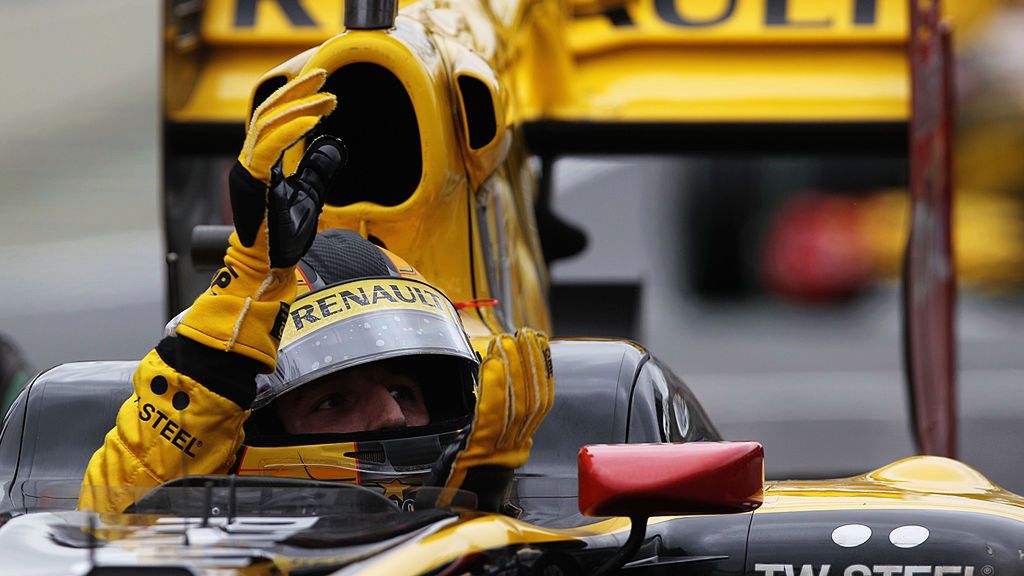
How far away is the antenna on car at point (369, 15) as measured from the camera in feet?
11.5

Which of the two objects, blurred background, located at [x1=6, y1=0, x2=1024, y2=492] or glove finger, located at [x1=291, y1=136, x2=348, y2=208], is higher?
glove finger, located at [x1=291, y1=136, x2=348, y2=208]

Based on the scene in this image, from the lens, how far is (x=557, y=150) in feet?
22.6

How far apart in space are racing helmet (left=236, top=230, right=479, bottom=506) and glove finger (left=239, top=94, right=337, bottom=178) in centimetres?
34

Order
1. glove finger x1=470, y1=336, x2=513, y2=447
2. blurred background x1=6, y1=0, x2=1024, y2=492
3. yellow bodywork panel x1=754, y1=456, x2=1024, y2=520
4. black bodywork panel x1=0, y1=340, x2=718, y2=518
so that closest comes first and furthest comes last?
glove finger x1=470, y1=336, x2=513, y2=447, yellow bodywork panel x1=754, y1=456, x2=1024, y2=520, black bodywork panel x1=0, y1=340, x2=718, y2=518, blurred background x1=6, y1=0, x2=1024, y2=492

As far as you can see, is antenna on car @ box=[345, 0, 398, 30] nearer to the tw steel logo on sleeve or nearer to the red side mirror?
the tw steel logo on sleeve

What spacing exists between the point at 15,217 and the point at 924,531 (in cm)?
919

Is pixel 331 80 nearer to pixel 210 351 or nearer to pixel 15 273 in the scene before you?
pixel 210 351

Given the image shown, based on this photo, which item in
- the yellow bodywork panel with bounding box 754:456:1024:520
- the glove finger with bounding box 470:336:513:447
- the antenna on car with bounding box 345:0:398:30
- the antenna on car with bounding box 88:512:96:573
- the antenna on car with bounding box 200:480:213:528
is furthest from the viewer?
the antenna on car with bounding box 345:0:398:30

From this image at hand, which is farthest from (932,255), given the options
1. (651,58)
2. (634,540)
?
(634,540)

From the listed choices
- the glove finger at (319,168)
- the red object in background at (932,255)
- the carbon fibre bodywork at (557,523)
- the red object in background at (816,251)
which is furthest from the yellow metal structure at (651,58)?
the red object in background at (816,251)

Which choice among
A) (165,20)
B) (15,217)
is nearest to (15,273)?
(15,217)

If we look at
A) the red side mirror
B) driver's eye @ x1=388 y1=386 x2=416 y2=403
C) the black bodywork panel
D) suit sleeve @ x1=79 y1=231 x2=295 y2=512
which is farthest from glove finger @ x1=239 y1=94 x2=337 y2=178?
the black bodywork panel

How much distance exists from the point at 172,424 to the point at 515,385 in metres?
0.58

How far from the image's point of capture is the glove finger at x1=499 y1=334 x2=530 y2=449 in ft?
7.31
